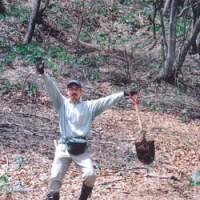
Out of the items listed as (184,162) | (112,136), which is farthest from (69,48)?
(184,162)

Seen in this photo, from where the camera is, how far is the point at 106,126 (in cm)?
1241

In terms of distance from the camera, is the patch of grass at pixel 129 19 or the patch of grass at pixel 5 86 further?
the patch of grass at pixel 129 19

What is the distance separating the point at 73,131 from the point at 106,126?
19.4 feet

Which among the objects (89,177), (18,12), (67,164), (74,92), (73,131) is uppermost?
(18,12)

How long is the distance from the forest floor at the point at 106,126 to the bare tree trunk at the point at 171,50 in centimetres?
41

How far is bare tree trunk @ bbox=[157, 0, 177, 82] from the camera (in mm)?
17703

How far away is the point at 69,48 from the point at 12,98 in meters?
6.92

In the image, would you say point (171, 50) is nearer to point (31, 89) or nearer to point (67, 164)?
point (31, 89)

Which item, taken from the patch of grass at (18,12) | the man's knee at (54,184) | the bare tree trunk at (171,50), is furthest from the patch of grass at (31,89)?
the man's knee at (54,184)

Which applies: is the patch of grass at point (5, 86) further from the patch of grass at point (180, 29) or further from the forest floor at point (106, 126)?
the patch of grass at point (180, 29)

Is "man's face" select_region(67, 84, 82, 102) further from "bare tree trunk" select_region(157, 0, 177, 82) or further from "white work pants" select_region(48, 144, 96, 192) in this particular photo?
"bare tree trunk" select_region(157, 0, 177, 82)

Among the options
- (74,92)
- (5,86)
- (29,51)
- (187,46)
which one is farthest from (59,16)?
(74,92)

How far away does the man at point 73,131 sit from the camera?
256 inches

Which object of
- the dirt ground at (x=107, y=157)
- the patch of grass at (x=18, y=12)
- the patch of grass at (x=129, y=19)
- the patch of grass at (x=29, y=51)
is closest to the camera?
the dirt ground at (x=107, y=157)
